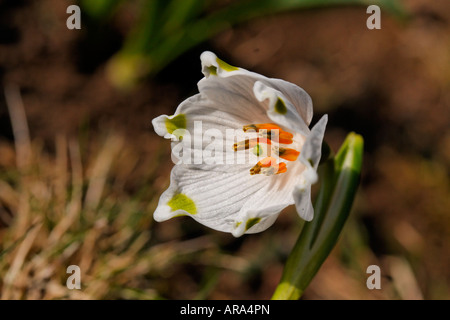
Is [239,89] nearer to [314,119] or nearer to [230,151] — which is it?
[230,151]

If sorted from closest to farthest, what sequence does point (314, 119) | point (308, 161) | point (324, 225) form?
1. point (308, 161)
2. point (324, 225)
3. point (314, 119)

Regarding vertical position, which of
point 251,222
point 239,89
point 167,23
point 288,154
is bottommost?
point 251,222

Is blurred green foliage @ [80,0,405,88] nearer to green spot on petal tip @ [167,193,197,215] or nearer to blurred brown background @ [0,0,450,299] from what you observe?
blurred brown background @ [0,0,450,299]

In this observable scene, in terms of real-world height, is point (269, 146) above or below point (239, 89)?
below

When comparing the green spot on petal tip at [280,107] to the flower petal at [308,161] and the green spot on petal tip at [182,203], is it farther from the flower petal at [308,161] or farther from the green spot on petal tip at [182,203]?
the green spot on petal tip at [182,203]

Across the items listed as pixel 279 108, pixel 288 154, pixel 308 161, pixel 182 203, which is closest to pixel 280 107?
pixel 279 108

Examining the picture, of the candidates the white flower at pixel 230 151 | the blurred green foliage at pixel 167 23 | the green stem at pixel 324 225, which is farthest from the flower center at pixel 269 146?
the blurred green foliage at pixel 167 23
